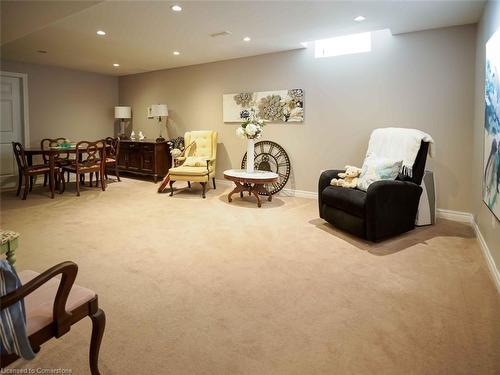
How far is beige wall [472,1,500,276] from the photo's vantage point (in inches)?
107

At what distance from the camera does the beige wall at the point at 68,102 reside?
676cm

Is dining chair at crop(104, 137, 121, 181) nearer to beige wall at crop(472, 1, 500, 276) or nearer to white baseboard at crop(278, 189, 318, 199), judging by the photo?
white baseboard at crop(278, 189, 318, 199)

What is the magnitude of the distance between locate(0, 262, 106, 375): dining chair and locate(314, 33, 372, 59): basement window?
4599mm

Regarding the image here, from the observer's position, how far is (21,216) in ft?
13.6

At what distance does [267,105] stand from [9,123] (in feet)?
16.0

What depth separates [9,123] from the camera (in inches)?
251

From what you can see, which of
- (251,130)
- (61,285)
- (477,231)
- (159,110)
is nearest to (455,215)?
(477,231)

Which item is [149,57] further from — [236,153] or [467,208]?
[467,208]

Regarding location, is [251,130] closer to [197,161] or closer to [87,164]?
[197,161]

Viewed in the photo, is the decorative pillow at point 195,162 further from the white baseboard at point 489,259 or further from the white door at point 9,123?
the white baseboard at point 489,259

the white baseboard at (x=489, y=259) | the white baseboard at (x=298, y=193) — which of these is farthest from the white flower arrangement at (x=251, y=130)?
the white baseboard at (x=489, y=259)

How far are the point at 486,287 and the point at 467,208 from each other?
6.78 ft

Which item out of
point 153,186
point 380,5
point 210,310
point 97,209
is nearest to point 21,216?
point 97,209

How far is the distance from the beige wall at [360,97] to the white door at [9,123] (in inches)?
126
